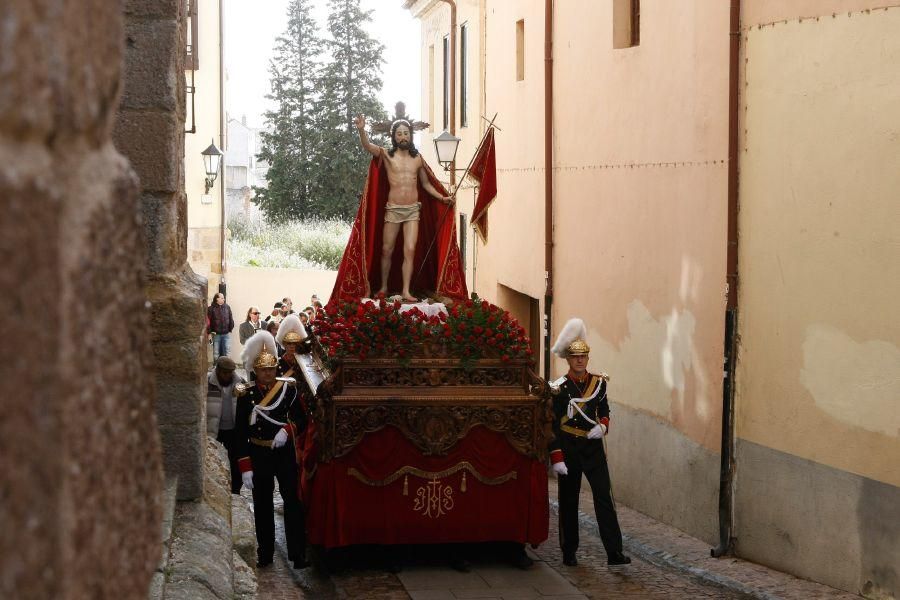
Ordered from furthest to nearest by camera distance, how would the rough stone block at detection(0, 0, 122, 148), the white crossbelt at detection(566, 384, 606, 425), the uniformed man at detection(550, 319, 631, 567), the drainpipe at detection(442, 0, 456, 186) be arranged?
the drainpipe at detection(442, 0, 456, 186)
the white crossbelt at detection(566, 384, 606, 425)
the uniformed man at detection(550, 319, 631, 567)
the rough stone block at detection(0, 0, 122, 148)

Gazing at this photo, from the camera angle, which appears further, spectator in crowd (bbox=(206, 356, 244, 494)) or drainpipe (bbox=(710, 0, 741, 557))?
spectator in crowd (bbox=(206, 356, 244, 494))

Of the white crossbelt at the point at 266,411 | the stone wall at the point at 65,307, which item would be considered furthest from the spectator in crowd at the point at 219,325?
the stone wall at the point at 65,307

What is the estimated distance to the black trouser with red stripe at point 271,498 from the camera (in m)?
9.72

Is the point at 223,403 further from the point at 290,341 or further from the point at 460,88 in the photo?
the point at 460,88

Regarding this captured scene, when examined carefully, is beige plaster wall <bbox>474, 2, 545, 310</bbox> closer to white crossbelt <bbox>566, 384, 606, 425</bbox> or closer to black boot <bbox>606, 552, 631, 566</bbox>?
white crossbelt <bbox>566, 384, 606, 425</bbox>

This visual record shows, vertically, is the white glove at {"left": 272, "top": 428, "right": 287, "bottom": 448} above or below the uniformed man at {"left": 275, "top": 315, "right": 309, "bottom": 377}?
below

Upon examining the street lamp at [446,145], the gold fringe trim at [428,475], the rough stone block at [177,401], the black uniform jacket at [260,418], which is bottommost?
the gold fringe trim at [428,475]

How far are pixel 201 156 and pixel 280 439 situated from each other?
1768cm

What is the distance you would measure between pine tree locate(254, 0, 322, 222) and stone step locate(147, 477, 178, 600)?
4505cm

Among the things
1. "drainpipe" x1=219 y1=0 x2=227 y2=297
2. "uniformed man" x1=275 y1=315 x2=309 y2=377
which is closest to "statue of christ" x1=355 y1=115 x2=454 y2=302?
"uniformed man" x1=275 y1=315 x2=309 y2=377

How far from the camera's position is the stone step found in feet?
11.9

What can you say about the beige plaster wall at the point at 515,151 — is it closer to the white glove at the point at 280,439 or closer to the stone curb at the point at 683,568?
the stone curb at the point at 683,568

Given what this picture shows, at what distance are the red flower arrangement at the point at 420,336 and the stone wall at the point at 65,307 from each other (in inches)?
331

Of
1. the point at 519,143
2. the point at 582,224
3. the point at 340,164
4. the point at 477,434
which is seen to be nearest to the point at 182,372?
the point at 477,434
